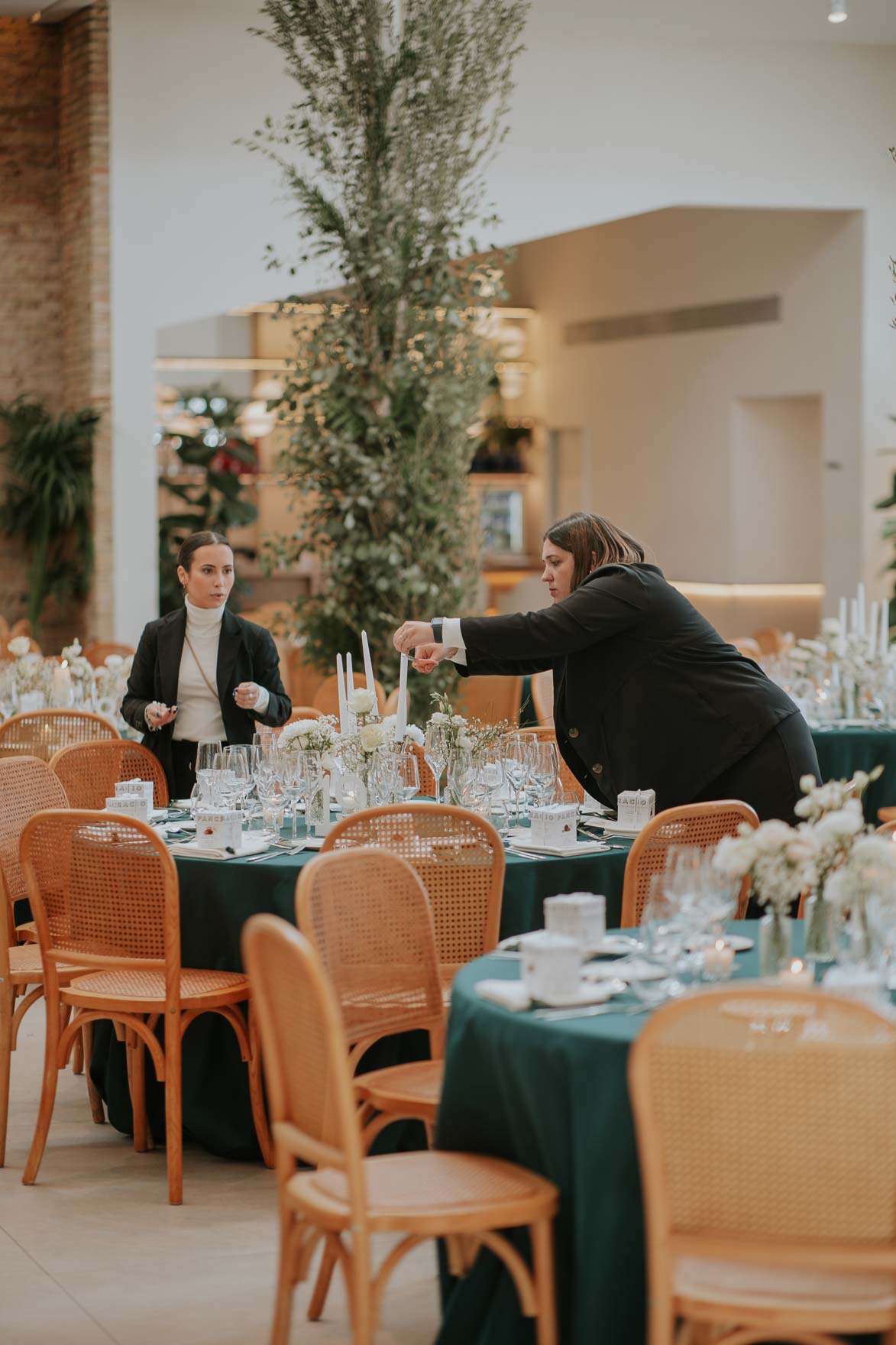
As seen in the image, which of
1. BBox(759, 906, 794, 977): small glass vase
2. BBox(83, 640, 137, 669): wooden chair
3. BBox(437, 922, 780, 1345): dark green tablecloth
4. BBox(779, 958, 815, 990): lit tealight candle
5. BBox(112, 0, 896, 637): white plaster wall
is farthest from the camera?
BBox(112, 0, 896, 637): white plaster wall

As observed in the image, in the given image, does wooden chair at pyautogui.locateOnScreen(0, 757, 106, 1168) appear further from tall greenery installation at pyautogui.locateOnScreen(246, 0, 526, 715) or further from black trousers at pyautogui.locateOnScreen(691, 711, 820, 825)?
tall greenery installation at pyautogui.locateOnScreen(246, 0, 526, 715)

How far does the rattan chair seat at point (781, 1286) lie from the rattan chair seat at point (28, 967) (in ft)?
7.56

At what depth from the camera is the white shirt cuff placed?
4965 millimetres

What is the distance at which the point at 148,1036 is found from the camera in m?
4.41

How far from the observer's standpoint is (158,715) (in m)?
5.74

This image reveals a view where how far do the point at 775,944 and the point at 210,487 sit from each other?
9639mm

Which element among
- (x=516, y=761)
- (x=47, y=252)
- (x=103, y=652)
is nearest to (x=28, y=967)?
(x=516, y=761)

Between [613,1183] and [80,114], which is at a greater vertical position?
[80,114]

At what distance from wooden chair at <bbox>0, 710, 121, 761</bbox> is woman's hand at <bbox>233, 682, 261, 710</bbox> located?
900 millimetres

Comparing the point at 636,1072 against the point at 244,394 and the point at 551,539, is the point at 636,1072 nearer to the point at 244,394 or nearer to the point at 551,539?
the point at 551,539

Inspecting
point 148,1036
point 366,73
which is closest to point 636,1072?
point 148,1036

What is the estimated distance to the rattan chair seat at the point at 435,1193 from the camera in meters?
2.88

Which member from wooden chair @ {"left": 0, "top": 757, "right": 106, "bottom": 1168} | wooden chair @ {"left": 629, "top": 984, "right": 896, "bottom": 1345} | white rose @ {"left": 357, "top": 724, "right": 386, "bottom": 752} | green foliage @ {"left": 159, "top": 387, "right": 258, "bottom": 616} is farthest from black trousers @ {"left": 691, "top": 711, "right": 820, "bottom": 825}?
green foliage @ {"left": 159, "top": 387, "right": 258, "bottom": 616}

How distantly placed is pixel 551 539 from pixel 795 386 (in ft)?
29.4
